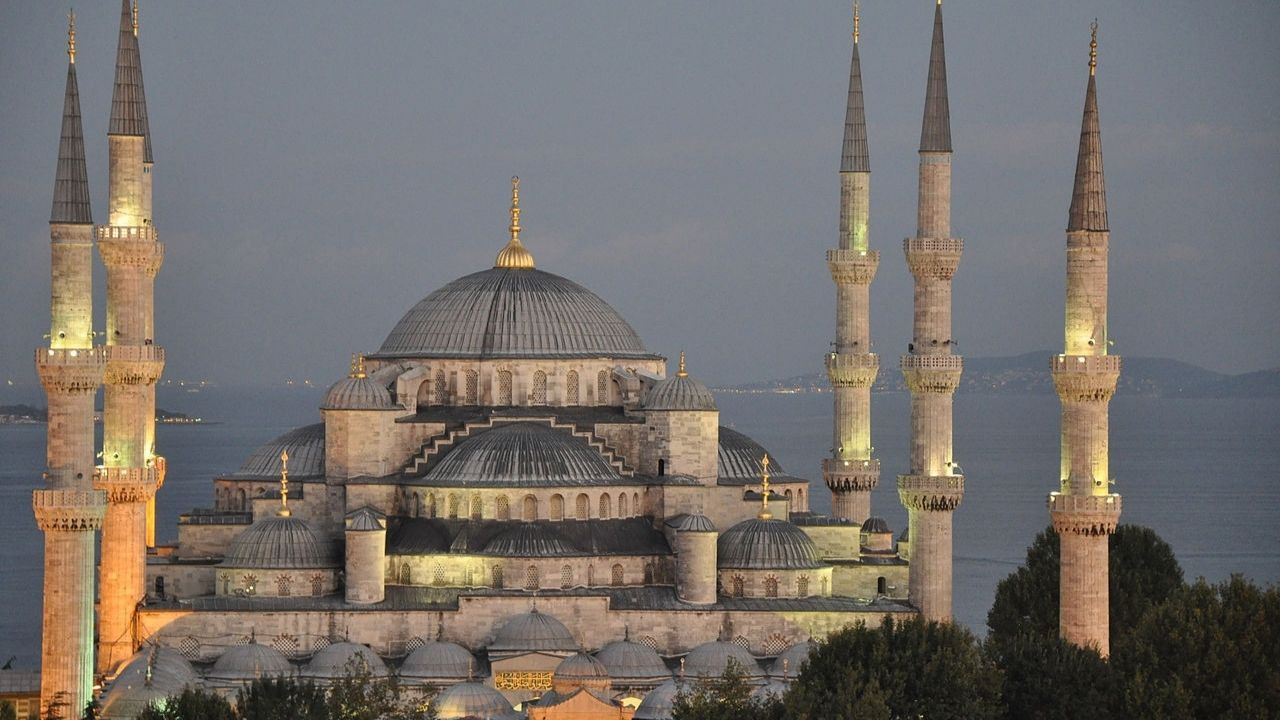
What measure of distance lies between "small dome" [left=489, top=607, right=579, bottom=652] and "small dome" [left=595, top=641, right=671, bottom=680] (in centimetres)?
89

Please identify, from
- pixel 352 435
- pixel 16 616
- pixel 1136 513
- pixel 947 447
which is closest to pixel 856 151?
pixel 947 447

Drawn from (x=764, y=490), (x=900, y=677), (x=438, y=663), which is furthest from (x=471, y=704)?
(x=764, y=490)

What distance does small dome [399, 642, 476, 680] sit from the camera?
49.8 metres

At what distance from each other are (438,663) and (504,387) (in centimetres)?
1101

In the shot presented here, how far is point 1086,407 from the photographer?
48.8m

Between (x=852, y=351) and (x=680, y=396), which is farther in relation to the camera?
(x=852, y=351)

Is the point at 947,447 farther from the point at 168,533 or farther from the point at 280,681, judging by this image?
the point at 168,533

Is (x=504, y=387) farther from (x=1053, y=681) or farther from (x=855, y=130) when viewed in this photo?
(x=1053, y=681)

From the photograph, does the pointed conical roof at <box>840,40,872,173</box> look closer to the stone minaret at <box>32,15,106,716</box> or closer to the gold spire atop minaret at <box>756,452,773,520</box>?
the gold spire atop minaret at <box>756,452,773,520</box>

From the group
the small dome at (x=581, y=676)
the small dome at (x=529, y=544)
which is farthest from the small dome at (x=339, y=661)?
the small dome at (x=529, y=544)

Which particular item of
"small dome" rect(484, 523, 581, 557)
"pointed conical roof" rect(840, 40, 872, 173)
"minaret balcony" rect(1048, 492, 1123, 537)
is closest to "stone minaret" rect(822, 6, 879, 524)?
"pointed conical roof" rect(840, 40, 872, 173)

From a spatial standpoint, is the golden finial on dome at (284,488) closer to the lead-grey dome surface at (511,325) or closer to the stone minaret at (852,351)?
the lead-grey dome surface at (511,325)

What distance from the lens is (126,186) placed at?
54031 millimetres

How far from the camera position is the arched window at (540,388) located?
59500mm
